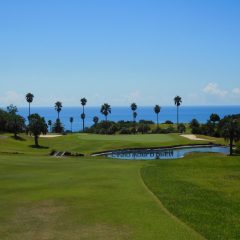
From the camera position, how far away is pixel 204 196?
83.8 ft

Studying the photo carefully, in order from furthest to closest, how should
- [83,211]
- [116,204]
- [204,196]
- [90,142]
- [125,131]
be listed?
[125,131]
[90,142]
[204,196]
[116,204]
[83,211]

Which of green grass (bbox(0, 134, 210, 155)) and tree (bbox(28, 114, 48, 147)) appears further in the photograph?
tree (bbox(28, 114, 48, 147))

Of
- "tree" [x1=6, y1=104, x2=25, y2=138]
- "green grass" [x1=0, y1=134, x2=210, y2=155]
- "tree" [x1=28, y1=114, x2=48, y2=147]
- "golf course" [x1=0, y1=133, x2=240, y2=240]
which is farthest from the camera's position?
"tree" [x1=6, y1=104, x2=25, y2=138]

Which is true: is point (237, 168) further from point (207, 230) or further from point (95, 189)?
point (207, 230)

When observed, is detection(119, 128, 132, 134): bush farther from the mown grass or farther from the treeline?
the mown grass

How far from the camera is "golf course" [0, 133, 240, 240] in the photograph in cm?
1731

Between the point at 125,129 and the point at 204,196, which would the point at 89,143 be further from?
the point at 204,196

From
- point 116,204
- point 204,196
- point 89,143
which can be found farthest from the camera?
point 89,143

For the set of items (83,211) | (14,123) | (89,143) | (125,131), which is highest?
(14,123)

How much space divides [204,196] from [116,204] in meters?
6.09

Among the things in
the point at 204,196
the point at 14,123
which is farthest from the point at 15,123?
the point at 204,196

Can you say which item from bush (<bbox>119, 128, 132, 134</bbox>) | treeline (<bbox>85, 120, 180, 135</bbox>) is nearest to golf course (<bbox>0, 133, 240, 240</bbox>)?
bush (<bbox>119, 128, 132, 134</bbox>)

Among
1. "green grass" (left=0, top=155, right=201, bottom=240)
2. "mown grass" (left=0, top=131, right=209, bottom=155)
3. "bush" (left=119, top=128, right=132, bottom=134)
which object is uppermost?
"bush" (left=119, top=128, right=132, bottom=134)

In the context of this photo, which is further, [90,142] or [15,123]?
[15,123]
